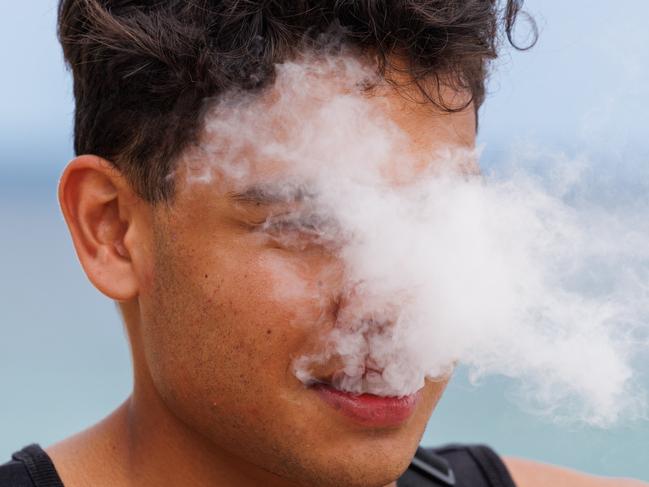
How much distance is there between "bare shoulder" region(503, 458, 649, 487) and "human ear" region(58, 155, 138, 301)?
1.25 meters

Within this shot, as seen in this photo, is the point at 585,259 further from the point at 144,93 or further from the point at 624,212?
the point at 144,93

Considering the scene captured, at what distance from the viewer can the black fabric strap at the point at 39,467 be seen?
7.75 ft

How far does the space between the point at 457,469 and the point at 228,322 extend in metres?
1.04

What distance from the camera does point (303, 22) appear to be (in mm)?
2090

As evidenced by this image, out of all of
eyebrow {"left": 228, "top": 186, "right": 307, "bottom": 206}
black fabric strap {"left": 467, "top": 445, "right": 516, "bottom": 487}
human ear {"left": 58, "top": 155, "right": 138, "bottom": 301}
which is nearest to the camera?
eyebrow {"left": 228, "top": 186, "right": 307, "bottom": 206}

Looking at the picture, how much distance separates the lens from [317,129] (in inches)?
79.4

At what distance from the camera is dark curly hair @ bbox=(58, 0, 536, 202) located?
6.84 ft

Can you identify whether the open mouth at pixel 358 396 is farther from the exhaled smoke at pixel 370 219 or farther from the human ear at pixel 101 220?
the human ear at pixel 101 220

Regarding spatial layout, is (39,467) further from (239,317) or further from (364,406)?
(364,406)

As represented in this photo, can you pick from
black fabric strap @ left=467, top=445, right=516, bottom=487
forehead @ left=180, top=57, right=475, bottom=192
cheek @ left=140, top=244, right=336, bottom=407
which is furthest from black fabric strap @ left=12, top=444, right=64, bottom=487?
black fabric strap @ left=467, top=445, right=516, bottom=487

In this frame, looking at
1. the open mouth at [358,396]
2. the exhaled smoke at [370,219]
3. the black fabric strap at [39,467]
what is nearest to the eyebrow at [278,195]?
the exhaled smoke at [370,219]

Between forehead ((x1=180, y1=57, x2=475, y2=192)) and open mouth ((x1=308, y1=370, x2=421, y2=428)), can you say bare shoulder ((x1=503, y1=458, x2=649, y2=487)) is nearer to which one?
open mouth ((x1=308, y1=370, x2=421, y2=428))

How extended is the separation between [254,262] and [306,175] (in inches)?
7.7

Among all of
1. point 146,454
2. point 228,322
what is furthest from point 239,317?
point 146,454
